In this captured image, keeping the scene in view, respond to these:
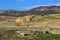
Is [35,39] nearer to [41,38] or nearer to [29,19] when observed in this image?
[41,38]

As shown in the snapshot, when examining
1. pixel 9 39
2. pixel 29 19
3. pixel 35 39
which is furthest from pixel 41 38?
pixel 29 19

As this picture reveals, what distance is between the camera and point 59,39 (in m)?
21.7

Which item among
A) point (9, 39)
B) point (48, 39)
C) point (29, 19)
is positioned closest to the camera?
point (9, 39)

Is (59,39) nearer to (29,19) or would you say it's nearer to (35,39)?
(35,39)

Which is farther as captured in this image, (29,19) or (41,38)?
(29,19)

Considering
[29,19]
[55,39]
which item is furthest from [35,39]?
[29,19]

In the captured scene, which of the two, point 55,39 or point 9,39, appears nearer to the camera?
point 9,39

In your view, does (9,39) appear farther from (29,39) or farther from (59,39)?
(59,39)

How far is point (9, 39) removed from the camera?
744 inches

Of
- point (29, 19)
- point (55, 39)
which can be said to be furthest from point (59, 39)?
point (29, 19)

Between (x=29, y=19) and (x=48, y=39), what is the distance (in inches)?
1360

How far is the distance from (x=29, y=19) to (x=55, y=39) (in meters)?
34.3

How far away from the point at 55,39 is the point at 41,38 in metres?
1.30

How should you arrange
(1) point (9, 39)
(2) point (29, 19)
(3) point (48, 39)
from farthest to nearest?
1. (2) point (29, 19)
2. (3) point (48, 39)
3. (1) point (9, 39)
